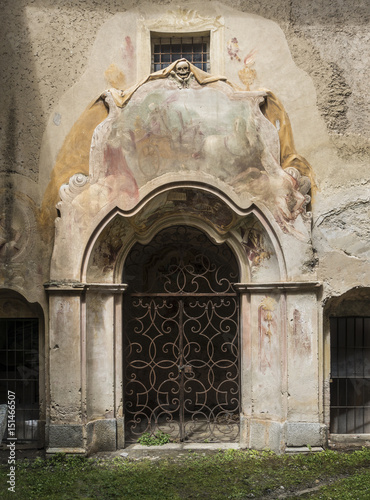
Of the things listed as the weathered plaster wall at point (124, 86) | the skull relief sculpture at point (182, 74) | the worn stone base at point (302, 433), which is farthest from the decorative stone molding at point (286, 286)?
the skull relief sculpture at point (182, 74)

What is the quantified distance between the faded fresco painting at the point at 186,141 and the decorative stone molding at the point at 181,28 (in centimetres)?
30

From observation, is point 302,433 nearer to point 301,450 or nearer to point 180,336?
point 301,450

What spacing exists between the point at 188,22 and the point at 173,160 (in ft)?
6.23

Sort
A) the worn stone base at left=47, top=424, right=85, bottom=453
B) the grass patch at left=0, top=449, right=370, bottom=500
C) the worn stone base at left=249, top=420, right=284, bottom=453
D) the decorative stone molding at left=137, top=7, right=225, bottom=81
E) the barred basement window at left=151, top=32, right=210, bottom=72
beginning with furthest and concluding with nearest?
1. the barred basement window at left=151, top=32, right=210, bottom=72
2. the decorative stone molding at left=137, top=7, right=225, bottom=81
3. the worn stone base at left=249, top=420, right=284, bottom=453
4. the worn stone base at left=47, top=424, right=85, bottom=453
5. the grass patch at left=0, top=449, right=370, bottom=500

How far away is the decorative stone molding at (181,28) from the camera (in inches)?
289

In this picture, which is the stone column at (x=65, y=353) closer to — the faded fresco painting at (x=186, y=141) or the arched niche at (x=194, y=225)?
the arched niche at (x=194, y=225)

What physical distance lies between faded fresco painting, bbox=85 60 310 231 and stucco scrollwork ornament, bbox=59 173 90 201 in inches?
5.2

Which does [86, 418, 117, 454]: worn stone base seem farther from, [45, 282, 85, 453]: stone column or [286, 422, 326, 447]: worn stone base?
[286, 422, 326, 447]: worn stone base

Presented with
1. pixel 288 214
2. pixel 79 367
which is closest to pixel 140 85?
pixel 288 214

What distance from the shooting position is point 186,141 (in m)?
7.20

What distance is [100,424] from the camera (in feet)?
23.8

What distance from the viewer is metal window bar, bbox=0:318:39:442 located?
303 inches

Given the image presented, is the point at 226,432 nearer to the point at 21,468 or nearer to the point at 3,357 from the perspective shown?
the point at 21,468

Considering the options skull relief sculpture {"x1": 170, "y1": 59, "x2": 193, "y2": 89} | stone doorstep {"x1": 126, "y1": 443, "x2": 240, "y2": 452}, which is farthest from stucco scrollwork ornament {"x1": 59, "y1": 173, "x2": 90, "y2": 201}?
stone doorstep {"x1": 126, "y1": 443, "x2": 240, "y2": 452}
